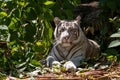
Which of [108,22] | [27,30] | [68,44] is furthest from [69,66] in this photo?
[108,22]

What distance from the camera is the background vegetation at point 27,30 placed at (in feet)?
19.5

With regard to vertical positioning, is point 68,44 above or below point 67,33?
below

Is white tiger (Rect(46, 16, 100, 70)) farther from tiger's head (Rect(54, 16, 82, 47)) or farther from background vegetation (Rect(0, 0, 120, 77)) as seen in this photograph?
background vegetation (Rect(0, 0, 120, 77))

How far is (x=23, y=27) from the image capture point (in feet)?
20.9

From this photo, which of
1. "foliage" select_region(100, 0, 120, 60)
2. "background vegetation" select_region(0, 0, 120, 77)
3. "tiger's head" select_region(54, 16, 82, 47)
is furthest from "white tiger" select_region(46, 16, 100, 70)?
"foliage" select_region(100, 0, 120, 60)

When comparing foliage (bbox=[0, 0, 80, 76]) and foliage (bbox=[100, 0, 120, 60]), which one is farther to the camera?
foliage (bbox=[100, 0, 120, 60])

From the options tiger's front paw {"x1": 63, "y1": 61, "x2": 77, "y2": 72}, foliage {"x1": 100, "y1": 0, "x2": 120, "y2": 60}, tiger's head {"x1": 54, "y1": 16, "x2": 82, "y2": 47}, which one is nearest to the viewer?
tiger's front paw {"x1": 63, "y1": 61, "x2": 77, "y2": 72}

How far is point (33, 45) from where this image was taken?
20.6 feet

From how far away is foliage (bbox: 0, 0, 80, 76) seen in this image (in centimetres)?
601

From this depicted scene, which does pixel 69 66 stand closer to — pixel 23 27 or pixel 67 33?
pixel 67 33

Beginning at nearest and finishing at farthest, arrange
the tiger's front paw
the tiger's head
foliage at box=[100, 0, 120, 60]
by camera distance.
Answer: the tiger's front paw
the tiger's head
foliage at box=[100, 0, 120, 60]

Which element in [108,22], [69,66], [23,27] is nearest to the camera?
[69,66]

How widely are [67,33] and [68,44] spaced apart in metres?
0.17

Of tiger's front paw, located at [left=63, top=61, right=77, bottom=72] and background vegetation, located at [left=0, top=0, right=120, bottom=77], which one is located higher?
background vegetation, located at [left=0, top=0, right=120, bottom=77]
